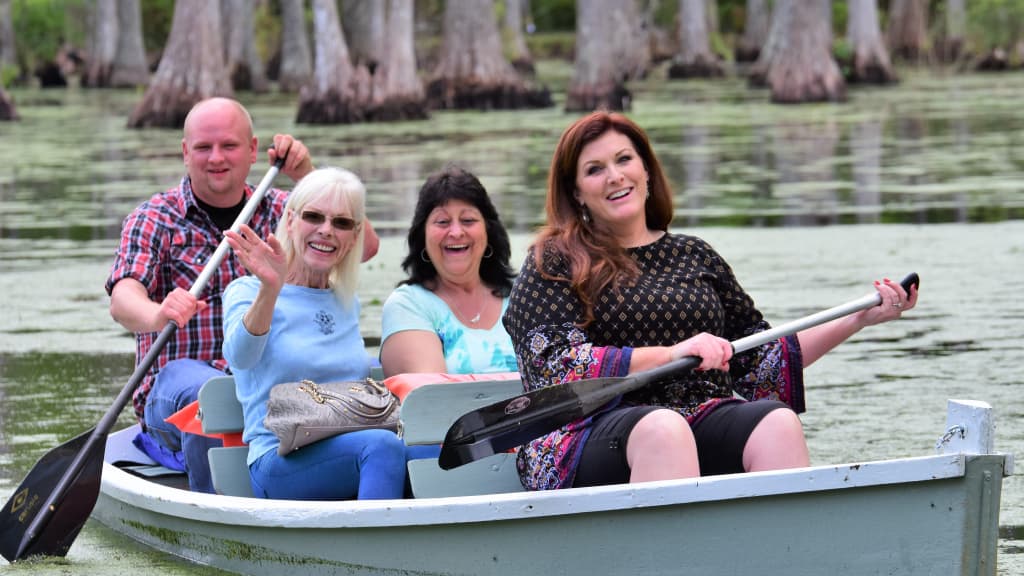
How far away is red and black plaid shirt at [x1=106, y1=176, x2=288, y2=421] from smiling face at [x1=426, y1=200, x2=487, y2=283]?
2.73ft

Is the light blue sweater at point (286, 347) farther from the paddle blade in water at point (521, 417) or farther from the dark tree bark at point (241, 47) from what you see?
the dark tree bark at point (241, 47)

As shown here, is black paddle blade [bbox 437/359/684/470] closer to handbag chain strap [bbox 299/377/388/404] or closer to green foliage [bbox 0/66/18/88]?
handbag chain strap [bbox 299/377/388/404]

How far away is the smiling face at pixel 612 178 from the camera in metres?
4.83

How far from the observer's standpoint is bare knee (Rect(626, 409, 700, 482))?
4500 millimetres

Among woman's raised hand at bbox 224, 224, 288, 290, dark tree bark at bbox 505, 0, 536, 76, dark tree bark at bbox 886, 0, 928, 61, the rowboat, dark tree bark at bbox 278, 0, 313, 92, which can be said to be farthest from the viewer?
dark tree bark at bbox 886, 0, 928, 61

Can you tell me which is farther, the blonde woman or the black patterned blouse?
the blonde woman

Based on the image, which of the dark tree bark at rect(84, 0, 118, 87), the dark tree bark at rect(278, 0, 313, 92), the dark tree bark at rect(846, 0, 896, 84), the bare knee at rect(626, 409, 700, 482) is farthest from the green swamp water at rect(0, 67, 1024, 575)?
the dark tree bark at rect(84, 0, 118, 87)

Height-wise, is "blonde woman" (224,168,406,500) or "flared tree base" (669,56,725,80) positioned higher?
"blonde woman" (224,168,406,500)

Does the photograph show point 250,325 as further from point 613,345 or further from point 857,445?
point 857,445

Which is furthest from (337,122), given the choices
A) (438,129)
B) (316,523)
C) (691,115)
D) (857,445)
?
(316,523)

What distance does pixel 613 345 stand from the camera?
481 centimetres

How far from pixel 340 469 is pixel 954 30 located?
46004 millimetres

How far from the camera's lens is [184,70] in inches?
1185

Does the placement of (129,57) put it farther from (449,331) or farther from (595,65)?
(449,331)
